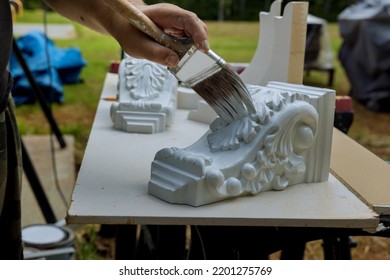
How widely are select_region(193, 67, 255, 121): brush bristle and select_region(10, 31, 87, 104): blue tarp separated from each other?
345 cm

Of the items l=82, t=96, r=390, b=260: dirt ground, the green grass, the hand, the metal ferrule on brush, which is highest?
the hand

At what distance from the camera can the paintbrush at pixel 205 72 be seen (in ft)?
3.93

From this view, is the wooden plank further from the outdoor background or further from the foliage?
the foliage

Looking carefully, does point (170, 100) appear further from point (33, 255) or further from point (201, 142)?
point (33, 255)

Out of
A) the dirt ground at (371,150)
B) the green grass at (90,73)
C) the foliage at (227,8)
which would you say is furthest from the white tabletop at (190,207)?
the foliage at (227,8)

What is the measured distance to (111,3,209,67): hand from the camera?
1199mm

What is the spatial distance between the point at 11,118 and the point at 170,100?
0.54 metres

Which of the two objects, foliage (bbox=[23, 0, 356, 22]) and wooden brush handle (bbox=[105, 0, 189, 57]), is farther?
foliage (bbox=[23, 0, 356, 22])

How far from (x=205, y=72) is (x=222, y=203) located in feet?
0.95

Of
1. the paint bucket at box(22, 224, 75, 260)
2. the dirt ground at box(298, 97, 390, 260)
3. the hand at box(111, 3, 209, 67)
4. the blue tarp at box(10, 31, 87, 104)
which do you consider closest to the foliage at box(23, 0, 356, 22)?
the blue tarp at box(10, 31, 87, 104)

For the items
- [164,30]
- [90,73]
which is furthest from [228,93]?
[90,73]

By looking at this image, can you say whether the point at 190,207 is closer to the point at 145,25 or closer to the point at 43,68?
the point at 145,25
